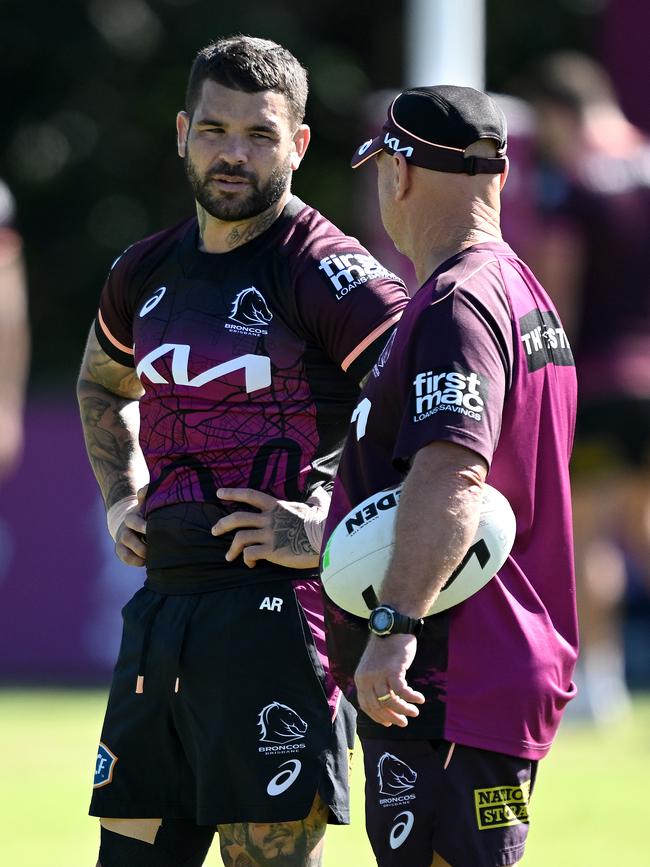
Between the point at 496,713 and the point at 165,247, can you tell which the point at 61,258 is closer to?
the point at 165,247

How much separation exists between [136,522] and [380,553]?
1067 millimetres

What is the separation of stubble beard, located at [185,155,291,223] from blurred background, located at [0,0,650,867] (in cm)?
306

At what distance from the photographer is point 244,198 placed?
4.47m

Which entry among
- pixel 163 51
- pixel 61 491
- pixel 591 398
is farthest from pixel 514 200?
pixel 163 51

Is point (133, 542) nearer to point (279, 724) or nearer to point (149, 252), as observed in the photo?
point (279, 724)

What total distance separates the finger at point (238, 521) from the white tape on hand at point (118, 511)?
495 mm

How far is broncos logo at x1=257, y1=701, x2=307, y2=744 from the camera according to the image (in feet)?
14.0

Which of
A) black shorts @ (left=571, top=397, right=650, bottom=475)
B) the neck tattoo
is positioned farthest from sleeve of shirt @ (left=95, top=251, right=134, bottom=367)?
black shorts @ (left=571, top=397, right=650, bottom=475)

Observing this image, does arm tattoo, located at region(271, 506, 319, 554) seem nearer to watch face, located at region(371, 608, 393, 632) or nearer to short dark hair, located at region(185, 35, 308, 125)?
watch face, located at region(371, 608, 393, 632)

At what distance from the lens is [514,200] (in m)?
11.0

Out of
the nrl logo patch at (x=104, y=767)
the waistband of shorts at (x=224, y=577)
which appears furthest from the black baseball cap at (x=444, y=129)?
the nrl logo patch at (x=104, y=767)

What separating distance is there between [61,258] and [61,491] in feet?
23.8

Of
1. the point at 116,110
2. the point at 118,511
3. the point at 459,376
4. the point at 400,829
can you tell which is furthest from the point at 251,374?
the point at 116,110

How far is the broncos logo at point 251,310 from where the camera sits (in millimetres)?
4379
